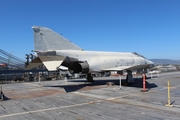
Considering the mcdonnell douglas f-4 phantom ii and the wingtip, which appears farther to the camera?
the wingtip

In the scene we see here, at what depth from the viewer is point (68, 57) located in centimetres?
1761

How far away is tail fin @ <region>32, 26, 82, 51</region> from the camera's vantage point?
1717cm

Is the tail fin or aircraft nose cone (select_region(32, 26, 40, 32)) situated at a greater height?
aircraft nose cone (select_region(32, 26, 40, 32))

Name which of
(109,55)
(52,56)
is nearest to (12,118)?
(52,56)

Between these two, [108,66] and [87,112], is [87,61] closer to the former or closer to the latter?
[108,66]

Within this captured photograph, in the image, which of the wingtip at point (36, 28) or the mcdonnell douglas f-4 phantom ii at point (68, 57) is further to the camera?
the wingtip at point (36, 28)

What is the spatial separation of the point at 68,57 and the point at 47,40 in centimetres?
263

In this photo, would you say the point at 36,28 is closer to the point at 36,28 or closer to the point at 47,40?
the point at 36,28

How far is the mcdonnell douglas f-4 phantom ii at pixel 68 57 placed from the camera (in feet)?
53.7

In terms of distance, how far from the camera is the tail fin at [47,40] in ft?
56.3

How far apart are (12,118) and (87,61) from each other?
39.7 feet

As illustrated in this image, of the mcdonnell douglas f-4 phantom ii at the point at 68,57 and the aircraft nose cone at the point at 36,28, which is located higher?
the aircraft nose cone at the point at 36,28

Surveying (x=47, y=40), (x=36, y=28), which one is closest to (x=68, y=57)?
(x=47, y=40)

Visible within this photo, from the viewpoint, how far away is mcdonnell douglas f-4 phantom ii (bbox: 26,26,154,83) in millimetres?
16375
